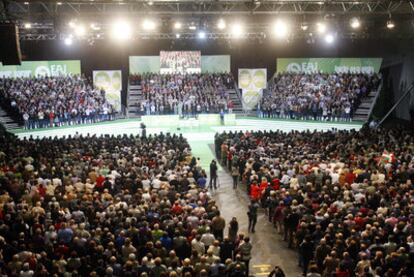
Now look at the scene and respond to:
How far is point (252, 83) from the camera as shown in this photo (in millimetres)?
39562

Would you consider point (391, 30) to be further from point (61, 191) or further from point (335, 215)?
point (61, 191)

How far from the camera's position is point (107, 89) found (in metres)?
38.2

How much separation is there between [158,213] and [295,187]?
14.3 feet

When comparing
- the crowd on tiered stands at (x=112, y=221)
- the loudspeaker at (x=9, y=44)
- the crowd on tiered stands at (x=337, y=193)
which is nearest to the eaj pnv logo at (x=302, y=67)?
the crowd on tiered stands at (x=337, y=193)

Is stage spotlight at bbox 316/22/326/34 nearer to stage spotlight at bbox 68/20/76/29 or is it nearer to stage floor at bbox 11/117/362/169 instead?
stage floor at bbox 11/117/362/169

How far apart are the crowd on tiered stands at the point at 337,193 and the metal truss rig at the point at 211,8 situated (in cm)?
571

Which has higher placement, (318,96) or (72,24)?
(72,24)

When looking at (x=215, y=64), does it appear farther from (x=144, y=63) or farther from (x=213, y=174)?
(x=213, y=174)

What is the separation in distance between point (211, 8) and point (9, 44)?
10.3 meters

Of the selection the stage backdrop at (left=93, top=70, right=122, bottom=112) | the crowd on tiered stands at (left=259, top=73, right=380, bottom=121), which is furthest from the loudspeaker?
the crowd on tiered stands at (left=259, top=73, right=380, bottom=121)

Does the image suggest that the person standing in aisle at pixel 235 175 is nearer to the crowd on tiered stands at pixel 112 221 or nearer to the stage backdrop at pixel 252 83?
the crowd on tiered stands at pixel 112 221

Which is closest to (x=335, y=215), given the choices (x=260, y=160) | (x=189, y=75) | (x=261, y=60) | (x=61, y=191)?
(x=260, y=160)

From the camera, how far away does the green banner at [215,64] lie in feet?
130

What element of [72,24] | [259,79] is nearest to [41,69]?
[72,24]
